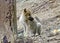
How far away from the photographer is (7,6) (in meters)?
1.86

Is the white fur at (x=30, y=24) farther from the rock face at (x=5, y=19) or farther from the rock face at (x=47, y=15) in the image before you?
the rock face at (x=5, y=19)

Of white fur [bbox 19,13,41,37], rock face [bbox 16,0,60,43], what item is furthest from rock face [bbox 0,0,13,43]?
rock face [bbox 16,0,60,43]

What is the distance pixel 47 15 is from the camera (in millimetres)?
7238

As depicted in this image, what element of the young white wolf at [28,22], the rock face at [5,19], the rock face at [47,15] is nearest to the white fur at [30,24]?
the young white wolf at [28,22]

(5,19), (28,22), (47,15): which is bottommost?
(47,15)

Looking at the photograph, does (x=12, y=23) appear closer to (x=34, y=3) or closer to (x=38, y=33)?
(x=38, y=33)

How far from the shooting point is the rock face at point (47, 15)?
5037 millimetres

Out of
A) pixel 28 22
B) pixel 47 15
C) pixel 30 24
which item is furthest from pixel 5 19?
pixel 47 15

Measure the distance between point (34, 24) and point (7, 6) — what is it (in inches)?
117

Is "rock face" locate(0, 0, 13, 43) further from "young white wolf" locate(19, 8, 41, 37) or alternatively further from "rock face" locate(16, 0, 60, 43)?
"rock face" locate(16, 0, 60, 43)

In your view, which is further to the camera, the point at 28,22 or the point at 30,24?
the point at 30,24

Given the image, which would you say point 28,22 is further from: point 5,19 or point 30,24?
point 5,19

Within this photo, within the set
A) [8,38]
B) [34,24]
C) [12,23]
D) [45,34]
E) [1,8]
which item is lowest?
[45,34]

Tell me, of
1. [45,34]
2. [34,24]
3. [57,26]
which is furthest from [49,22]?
[34,24]
